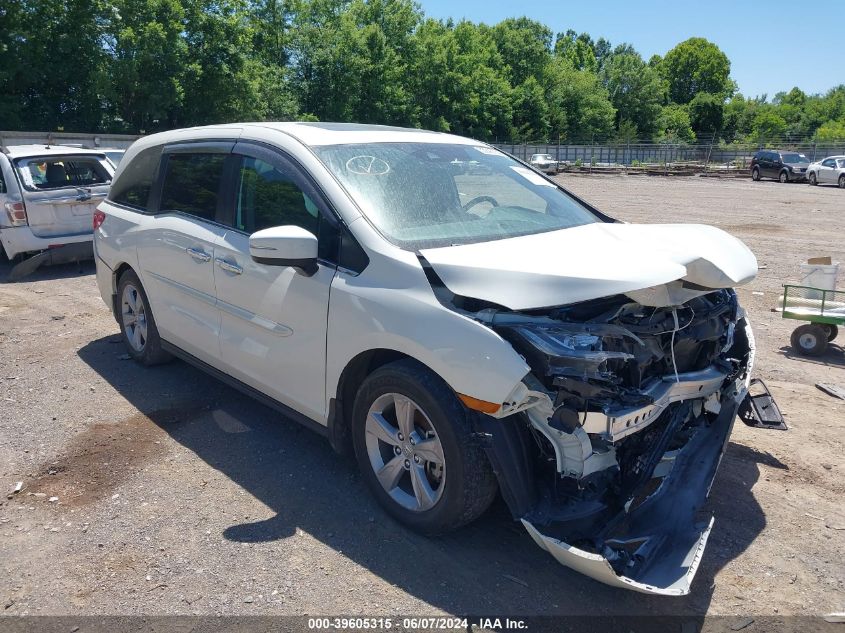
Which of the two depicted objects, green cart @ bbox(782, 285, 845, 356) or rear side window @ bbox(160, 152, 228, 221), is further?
green cart @ bbox(782, 285, 845, 356)

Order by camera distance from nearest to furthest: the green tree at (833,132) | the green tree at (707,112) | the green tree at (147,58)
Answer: the green tree at (147,58), the green tree at (833,132), the green tree at (707,112)

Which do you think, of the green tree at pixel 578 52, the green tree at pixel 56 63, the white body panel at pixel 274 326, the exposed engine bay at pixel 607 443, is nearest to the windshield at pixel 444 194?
the white body panel at pixel 274 326

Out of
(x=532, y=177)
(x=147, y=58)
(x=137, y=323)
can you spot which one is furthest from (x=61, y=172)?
(x=147, y=58)

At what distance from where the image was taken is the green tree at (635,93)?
272ft

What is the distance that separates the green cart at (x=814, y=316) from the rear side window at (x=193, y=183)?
191 inches

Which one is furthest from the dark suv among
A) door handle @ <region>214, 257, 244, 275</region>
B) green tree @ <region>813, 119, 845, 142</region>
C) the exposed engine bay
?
door handle @ <region>214, 257, 244, 275</region>

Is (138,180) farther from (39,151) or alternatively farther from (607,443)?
(39,151)

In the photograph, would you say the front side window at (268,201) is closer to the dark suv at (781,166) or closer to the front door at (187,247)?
the front door at (187,247)

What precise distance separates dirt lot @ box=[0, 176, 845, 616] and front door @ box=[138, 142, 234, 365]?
644 mm

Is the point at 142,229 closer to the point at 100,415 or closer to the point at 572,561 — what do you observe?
the point at 100,415

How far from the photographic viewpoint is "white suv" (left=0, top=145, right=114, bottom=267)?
371 inches

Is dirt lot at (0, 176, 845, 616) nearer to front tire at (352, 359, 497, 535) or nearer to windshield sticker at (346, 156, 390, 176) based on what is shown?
front tire at (352, 359, 497, 535)

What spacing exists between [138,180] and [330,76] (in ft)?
148

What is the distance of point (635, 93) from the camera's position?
83312mm
